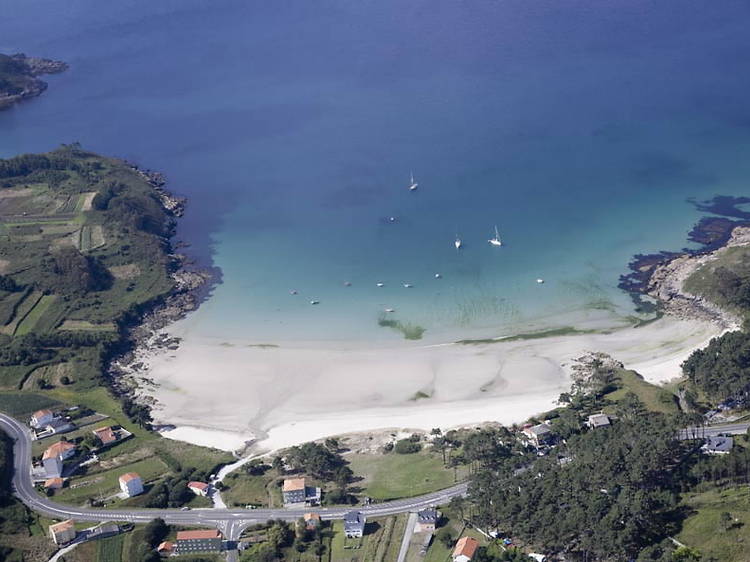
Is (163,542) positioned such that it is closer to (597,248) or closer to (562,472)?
(562,472)

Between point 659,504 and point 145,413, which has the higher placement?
point 145,413

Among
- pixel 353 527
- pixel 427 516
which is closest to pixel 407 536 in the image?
pixel 427 516

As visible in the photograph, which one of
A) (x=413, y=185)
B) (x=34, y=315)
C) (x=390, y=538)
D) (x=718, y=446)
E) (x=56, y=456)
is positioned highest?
(x=413, y=185)

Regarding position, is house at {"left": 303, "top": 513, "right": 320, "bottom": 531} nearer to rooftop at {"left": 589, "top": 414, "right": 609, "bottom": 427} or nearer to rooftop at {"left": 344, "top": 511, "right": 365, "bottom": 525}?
rooftop at {"left": 344, "top": 511, "right": 365, "bottom": 525}

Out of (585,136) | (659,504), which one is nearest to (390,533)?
(659,504)

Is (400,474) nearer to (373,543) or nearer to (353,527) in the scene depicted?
(353,527)

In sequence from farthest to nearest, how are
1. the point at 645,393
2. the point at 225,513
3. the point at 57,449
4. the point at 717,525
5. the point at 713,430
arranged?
the point at 645,393 < the point at 57,449 < the point at 713,430 < the point at 225,513 < the point at 717,525
